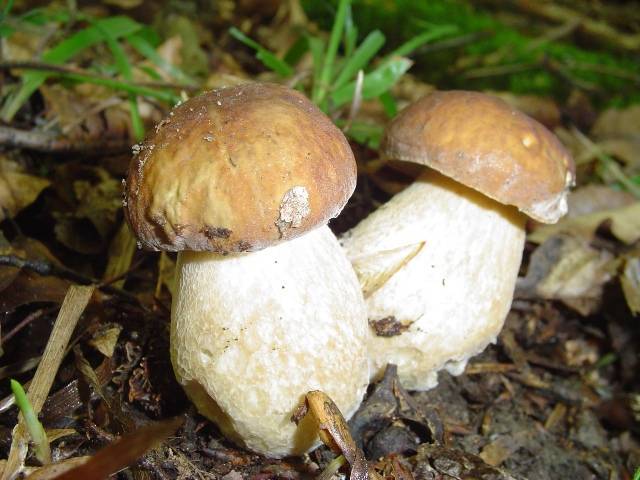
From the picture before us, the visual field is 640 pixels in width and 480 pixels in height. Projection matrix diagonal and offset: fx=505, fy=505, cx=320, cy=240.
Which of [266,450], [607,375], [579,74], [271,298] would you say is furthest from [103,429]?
[579,74]

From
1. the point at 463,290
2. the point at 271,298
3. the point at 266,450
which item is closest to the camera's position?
the point at 271,298

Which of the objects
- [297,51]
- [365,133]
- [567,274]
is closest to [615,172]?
[567,274]

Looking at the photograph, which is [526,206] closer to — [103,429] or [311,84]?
[103,429]

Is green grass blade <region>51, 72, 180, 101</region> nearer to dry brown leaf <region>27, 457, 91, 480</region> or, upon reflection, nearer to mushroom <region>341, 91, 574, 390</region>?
mushroom <region>341, 91, 574, 390</region>

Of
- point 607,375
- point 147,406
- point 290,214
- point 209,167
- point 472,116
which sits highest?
point 209,167

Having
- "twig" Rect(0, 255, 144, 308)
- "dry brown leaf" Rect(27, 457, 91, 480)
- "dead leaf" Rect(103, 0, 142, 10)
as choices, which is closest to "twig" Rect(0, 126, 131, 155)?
"twig" Rect(0, 255, 144, 308)

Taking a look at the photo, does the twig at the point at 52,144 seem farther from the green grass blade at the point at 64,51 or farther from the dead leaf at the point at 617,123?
the dead leaf at the point at 617,123
